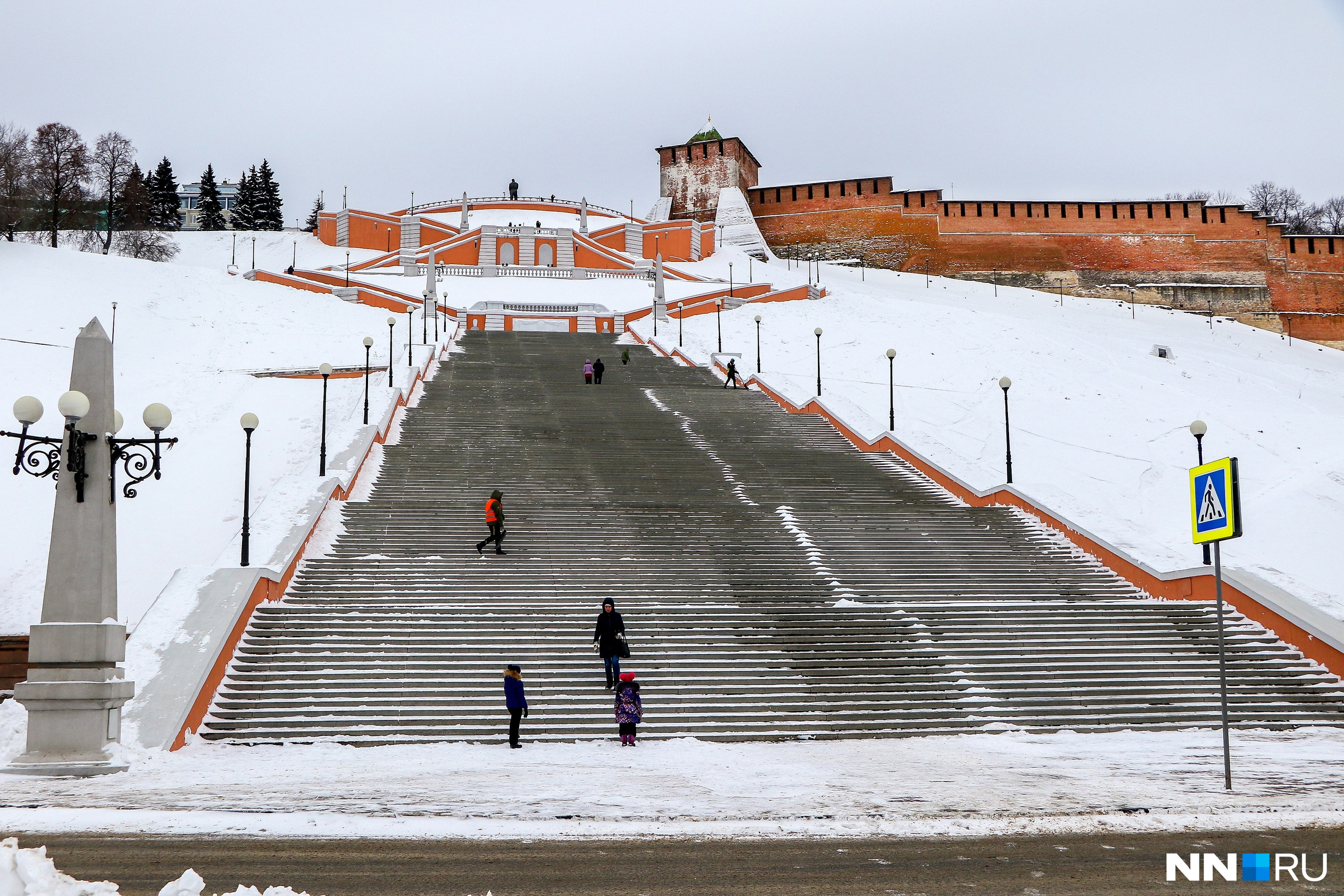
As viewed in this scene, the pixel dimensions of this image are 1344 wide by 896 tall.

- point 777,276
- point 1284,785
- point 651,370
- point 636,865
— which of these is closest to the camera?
point 636,865

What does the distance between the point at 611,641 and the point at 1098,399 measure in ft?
80.4

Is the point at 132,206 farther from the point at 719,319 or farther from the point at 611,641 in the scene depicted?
the point at 611,641

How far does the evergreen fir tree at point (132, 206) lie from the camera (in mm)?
67375

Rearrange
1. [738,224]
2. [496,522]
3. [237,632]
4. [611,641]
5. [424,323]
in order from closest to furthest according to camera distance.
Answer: [611,641] < [237,632] < [496,522] < [424,323] < [738,224]

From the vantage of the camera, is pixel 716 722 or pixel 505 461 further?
pixel 505 461

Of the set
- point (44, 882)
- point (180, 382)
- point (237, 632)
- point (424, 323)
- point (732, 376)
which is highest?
point (424, 323)

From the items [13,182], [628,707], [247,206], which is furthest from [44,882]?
[247,206]

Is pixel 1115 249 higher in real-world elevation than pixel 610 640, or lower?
higher

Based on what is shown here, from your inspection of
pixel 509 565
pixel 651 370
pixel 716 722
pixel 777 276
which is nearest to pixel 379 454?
pixel 509 565

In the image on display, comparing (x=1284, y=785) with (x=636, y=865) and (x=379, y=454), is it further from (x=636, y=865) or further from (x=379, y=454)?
(x=379, y=454)

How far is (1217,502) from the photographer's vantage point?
828cm

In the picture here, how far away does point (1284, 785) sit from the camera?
787 centimetres

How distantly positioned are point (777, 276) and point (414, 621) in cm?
4622

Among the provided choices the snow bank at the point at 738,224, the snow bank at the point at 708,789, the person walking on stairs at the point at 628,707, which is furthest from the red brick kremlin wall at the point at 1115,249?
the person walking on stairs at the point at 628,707
